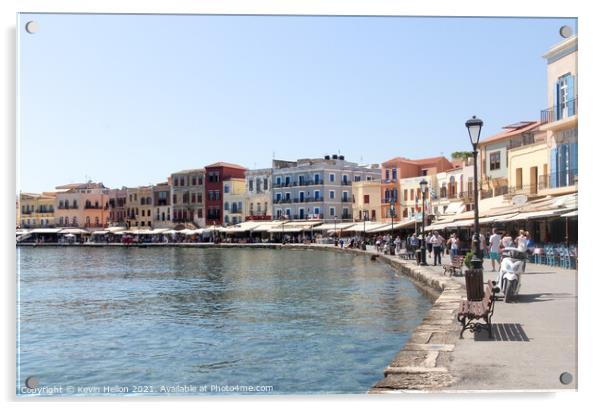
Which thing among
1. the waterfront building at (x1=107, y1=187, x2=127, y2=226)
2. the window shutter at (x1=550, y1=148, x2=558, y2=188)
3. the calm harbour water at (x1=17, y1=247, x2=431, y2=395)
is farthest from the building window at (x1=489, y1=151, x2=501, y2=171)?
the waterfront building at (x1=107, y1=187, x2=127, y2=226)

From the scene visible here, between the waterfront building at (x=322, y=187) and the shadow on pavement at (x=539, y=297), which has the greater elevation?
the waterfront building at (x=322, y=187)

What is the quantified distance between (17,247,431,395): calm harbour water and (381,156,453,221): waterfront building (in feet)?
119

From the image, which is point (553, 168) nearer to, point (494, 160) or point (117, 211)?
point (494, 160)

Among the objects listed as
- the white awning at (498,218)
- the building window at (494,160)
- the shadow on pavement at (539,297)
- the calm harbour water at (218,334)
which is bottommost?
the calm harbour water at (218,334)

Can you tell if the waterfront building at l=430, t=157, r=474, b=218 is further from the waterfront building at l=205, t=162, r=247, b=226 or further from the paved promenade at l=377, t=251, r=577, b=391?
the waterfront building at l=205, t=162, r=247, b=226

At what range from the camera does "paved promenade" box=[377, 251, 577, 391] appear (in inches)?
289

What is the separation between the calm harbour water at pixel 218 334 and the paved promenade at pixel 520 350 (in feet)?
5.54

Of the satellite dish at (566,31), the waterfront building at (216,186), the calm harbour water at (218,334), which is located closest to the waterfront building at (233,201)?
the waterfront building at (216,186)

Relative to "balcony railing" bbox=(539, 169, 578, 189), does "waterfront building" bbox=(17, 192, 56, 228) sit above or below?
below

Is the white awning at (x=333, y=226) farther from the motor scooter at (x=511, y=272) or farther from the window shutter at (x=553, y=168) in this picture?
the motor scooter at (x=511, y=272)

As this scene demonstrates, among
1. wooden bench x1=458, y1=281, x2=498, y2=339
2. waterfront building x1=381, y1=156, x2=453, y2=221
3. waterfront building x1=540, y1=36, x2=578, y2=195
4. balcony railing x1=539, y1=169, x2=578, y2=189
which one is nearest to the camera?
waterfront building x1=540, y1=36, x2=578, y2=195

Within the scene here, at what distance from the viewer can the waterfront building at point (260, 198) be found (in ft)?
278

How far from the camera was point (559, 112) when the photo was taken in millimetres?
11766

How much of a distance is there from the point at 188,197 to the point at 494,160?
177 feet
